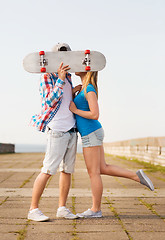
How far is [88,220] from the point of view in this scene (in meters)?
3.61

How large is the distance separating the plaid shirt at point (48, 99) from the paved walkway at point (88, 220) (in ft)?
3.31

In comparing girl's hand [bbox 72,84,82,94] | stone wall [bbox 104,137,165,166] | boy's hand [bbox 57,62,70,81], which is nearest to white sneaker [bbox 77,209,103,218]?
girl's hand [bbox 72,84,82,94]

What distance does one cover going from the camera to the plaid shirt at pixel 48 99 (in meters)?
3.54

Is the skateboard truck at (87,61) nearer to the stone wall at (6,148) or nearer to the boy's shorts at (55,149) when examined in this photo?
the boy's shorts at (55,149)

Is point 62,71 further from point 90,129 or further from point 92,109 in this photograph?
point 90,129

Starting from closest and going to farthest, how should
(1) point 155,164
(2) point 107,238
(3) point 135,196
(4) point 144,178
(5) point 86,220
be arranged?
(2) point 107,238
(5) point 86,220
(4) point 144,178
(3) point 135,196
(1) point 155,164

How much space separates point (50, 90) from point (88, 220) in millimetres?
1404

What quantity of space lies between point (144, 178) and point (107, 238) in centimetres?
108

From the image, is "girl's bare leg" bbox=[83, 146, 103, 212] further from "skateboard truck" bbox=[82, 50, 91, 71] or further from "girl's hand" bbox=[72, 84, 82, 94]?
"skateboard truck" bbox=[82, 50, 91, 71]

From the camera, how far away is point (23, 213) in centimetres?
391

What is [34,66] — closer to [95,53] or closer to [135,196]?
[95,53]

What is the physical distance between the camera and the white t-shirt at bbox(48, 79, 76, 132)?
364 centimetres

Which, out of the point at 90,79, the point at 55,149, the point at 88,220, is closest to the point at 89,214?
the point at 88,220

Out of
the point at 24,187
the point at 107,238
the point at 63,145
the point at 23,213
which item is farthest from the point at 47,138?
the point at 24,187
